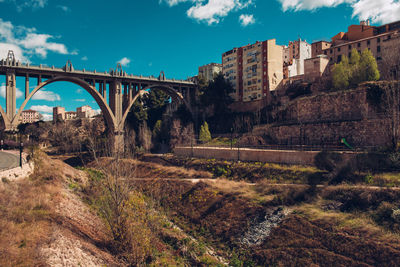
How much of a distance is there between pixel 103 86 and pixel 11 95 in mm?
15139

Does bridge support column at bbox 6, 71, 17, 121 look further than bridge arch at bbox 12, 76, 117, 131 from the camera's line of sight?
No

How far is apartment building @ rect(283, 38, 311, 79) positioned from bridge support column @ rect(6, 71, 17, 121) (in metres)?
52.8

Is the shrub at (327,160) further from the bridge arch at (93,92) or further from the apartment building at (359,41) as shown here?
the bridge arch at (93,92)

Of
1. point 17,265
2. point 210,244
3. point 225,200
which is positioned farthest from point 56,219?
point 225,200

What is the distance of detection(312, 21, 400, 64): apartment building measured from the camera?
5072 centimetres

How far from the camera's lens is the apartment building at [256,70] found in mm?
57062

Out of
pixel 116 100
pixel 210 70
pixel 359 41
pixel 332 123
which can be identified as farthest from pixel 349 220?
pixel 210 70

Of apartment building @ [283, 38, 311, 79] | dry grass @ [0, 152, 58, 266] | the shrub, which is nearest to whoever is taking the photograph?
dry grass @ [0, 152, 58, 266]

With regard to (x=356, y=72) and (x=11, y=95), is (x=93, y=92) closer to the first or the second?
(x=11, y=95)

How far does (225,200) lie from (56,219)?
47.6ft

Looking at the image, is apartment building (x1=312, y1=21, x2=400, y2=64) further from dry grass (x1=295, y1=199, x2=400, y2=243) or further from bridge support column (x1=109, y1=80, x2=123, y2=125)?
bridge support column (x1=109, y1=80, x2=123, y2=125)

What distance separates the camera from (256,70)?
194 feet

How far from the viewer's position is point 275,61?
57750 mm

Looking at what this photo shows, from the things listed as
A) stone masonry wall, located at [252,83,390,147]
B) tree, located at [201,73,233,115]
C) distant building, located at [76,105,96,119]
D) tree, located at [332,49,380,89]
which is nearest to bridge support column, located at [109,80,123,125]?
tree, located at [201,73,233,115]
